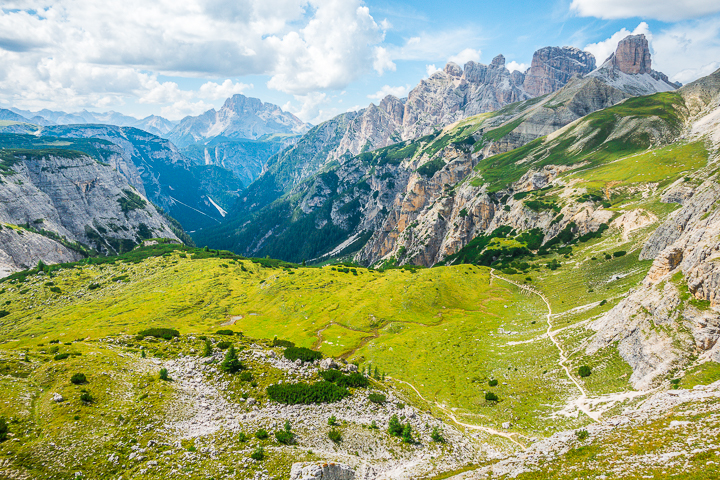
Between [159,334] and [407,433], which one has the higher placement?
[159,334]

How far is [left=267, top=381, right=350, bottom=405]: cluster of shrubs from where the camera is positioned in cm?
4173

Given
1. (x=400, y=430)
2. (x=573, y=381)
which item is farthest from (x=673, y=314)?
(x=400, y=430)

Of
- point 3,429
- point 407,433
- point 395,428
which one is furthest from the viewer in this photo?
point 395,428

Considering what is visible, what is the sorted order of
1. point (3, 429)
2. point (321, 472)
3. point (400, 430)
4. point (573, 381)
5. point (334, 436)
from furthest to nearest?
point (573, 381) < point (400, 430) < point (334, 436) < point (321, 472) < point (3, 429)

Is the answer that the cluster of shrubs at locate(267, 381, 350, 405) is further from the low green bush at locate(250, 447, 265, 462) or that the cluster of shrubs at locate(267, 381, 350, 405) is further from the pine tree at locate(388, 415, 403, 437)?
the low green bush at locate(250, 447, 265, 462)

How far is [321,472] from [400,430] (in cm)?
1330

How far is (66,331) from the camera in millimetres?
106375

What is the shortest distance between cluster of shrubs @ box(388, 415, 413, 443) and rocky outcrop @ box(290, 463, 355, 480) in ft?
29.5

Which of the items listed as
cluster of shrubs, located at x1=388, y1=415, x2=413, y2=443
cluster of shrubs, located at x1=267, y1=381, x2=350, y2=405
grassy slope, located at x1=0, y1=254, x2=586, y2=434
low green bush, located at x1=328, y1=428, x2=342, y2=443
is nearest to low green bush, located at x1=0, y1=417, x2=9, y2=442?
cluster of shrubs, located at x1=267, y1=381, x2=350, y2=405

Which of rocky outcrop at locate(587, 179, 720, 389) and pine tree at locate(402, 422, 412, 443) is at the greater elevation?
rocky outcrop at locate(587, 179, 720, 389)

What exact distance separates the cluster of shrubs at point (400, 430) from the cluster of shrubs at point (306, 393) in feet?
24.2

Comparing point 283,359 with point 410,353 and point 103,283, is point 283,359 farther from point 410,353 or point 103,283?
point 103,283

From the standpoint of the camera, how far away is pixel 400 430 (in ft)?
133

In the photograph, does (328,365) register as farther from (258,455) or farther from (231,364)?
(258,455)
